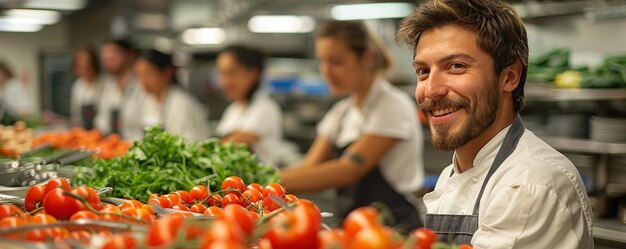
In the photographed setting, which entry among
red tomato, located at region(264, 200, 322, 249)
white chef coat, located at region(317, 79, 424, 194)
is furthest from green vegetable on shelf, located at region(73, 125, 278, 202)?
red tomato, located at region(264, 200, 322, 249)

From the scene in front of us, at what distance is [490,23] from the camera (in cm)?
228

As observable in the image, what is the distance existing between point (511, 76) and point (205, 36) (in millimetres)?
7926

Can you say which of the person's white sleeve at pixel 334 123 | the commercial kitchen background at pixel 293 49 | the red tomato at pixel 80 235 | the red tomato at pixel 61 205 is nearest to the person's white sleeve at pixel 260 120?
the person's white sleeve at pixel 334 123

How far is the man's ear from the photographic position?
2359 millimetres

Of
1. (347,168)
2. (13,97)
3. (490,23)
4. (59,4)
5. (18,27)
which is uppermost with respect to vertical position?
(59,4)

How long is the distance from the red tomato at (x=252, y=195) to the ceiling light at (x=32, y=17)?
32.4 ft

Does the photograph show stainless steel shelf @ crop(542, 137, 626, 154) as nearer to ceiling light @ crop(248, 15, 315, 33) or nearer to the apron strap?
the apron strap

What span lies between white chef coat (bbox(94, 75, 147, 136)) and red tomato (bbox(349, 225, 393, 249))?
6376mm

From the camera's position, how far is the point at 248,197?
219 centimetres

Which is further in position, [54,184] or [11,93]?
[11,93]

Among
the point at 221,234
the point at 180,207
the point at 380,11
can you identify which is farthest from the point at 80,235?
the point at 380,11

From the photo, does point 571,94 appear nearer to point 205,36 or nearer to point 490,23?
point 490,23

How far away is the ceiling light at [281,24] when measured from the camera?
→ 10.3 meters

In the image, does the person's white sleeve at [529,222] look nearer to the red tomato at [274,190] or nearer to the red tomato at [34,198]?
the red tomato at [274,190]
